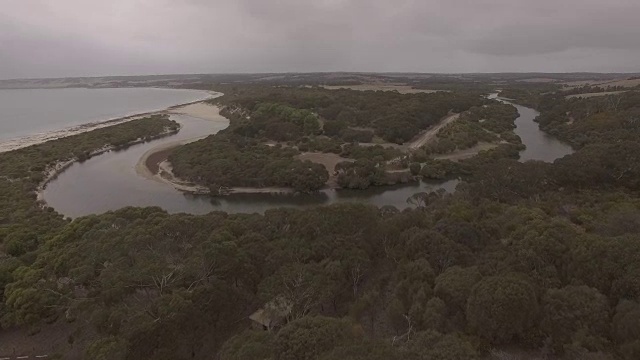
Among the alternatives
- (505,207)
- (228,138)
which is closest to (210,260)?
(505,207)

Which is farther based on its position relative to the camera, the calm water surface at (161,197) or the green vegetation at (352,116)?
the green vegetation at (352,116)

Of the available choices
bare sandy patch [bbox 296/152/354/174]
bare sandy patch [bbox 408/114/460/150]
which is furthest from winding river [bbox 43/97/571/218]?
bare sandy patch [bbox 408/114/460/150]

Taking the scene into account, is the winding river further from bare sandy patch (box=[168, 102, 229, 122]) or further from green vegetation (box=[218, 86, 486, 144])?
bare sandy patch (box=[168, 102, 229, 122])

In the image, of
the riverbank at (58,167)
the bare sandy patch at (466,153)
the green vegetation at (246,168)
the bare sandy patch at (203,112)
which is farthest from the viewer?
the bare sandy patch at (203,112)

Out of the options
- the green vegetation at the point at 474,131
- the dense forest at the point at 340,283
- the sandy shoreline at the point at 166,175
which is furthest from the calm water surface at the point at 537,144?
the sandy shoreline at the point at 166,175

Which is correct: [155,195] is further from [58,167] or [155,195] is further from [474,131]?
[474,131]

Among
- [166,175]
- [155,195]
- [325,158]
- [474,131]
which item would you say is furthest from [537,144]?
[155,195]

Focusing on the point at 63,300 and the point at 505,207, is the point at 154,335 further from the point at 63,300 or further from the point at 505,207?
the point at 505,207

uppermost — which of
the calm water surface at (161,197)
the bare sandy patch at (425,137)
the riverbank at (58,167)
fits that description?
the bare sandy patch at (425,137)

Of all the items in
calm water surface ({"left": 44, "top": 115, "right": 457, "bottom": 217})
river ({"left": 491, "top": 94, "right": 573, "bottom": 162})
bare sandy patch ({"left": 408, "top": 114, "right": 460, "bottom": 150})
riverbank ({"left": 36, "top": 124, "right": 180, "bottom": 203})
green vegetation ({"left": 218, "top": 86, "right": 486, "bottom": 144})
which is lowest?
calm water surface ({"left": 44, "top": 115, "right": 457, "bottom": 217})

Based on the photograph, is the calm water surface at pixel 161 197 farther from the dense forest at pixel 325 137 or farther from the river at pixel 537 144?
the river at pixel 537 144
